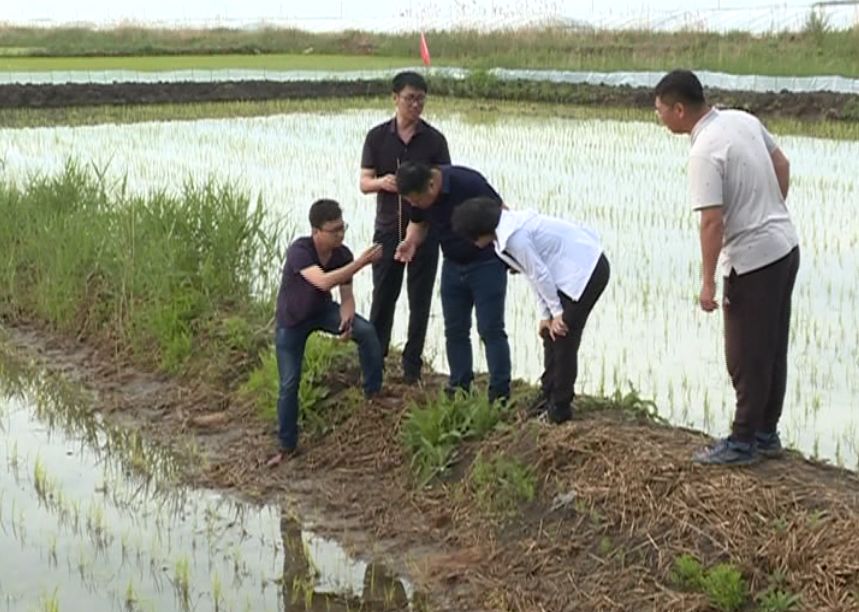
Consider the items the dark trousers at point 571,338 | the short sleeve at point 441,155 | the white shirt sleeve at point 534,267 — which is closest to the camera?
the white shirt sleeve at point 534,267

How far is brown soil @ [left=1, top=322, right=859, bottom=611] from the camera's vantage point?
3656 millimetres

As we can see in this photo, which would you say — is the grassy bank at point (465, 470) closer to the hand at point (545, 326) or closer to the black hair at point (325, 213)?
the hand at point (545, 326)

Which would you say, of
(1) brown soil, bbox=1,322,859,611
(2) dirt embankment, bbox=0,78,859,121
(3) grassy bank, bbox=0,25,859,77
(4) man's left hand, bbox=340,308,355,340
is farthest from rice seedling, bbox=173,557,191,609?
(3) grassy bank, bbox=0,25,859,77

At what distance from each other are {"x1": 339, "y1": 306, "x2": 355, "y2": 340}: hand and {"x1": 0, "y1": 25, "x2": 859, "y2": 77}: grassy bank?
14.4 m

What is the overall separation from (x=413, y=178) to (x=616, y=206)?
19.3 feet

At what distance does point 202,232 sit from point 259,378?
187 centimetres

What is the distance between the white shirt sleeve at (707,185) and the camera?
3965 mm

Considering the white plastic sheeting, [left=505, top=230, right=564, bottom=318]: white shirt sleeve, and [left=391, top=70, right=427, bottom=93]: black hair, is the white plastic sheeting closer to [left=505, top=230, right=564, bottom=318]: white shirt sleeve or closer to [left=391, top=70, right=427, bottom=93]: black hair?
[left=391, top=70, right=427, bottom=93]: black hair

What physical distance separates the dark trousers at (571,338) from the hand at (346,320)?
810 millimetres

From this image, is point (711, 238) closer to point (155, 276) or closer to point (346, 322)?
point (346, 322)

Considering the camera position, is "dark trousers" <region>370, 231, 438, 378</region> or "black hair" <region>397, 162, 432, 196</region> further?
"dark trousers" <region>370, 231, 438, 378</region>

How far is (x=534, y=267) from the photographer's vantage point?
4477mm

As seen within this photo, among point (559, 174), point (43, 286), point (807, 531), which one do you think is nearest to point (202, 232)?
point (43, 286)

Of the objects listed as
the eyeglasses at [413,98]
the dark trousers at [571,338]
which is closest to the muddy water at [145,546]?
the dark trousers at [571,338]
